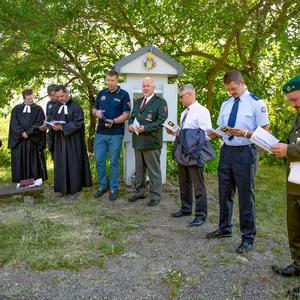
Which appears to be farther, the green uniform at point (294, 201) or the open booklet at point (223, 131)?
the open booklet at point (223, 131)

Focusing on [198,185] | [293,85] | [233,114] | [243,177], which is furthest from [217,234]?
[293,85]

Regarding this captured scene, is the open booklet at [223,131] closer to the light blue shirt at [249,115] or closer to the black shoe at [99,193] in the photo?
the light blue shirt at [249,115]

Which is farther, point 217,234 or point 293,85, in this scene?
point 217,234

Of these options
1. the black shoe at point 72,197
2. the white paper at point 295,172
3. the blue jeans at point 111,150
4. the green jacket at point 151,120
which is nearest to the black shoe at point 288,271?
the white paper at point 295,172

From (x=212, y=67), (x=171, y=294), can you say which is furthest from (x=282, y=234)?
(x=212, y=67)

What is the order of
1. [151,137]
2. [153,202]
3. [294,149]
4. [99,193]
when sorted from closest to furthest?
1. [294,149]
2. [151,137]
3. [153,202]
4. [99,193]

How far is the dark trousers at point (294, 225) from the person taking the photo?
10.8 ft

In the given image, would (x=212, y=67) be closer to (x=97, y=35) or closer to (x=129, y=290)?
(x=97, y=35)

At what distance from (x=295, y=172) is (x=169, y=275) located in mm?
1413

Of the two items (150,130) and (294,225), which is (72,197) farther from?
(294,225)

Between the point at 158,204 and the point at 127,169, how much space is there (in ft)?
3.95

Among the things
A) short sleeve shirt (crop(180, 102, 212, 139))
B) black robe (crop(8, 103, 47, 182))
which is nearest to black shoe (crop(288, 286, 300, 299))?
short sleeve shirt (crop(180, 102, 212, 139))

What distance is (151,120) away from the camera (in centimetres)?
582

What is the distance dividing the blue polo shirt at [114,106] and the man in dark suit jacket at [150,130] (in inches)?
13.1
